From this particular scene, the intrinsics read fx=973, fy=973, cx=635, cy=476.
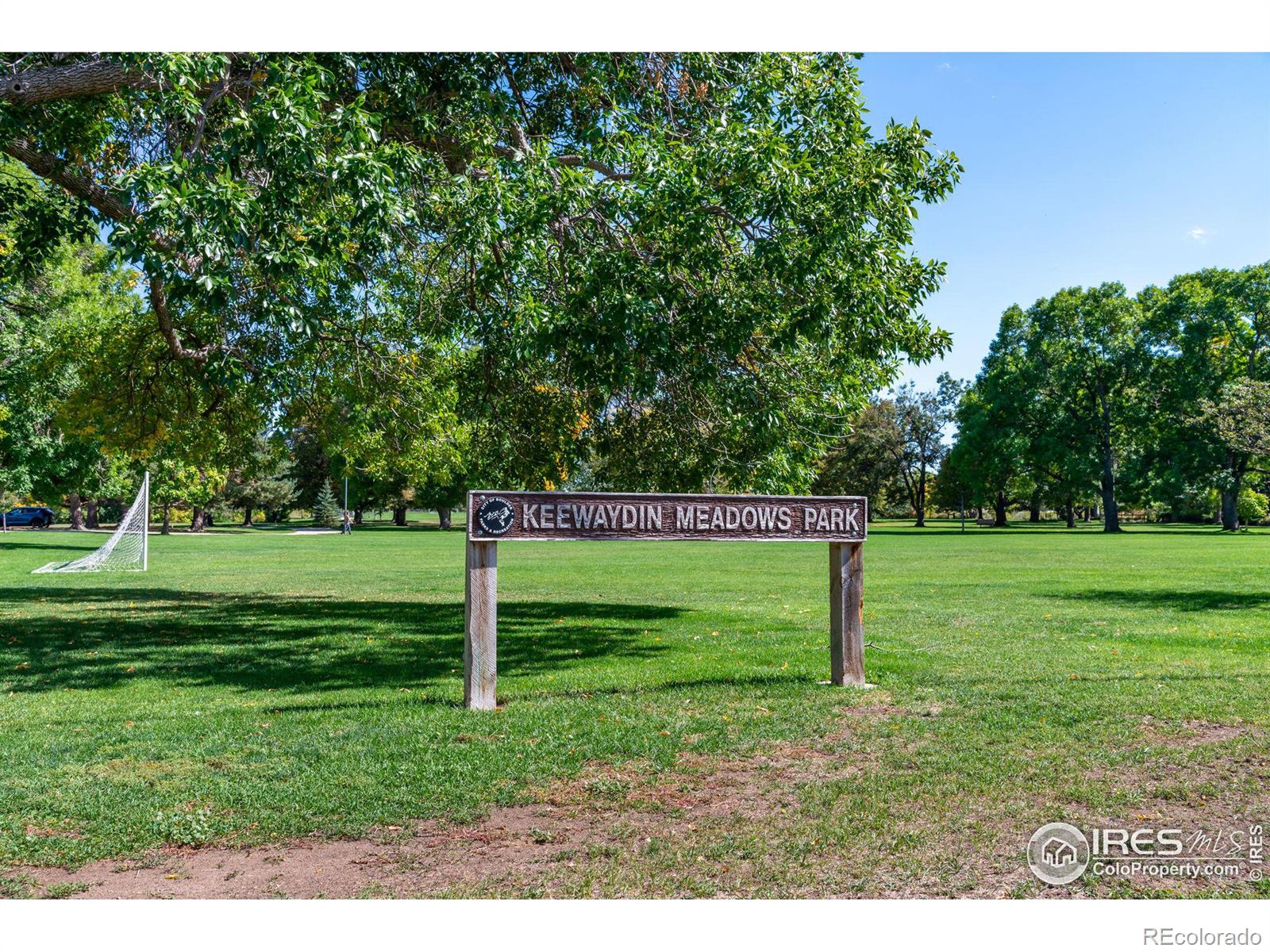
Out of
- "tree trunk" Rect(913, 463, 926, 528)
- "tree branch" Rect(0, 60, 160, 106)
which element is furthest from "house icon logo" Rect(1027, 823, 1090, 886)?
"tree trunk" Rect(913, 463, 926, 528)

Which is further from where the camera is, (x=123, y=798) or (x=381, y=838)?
(x=123, y=798)

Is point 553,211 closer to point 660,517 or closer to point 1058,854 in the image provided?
point 660,517

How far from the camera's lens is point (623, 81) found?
10.7 meters

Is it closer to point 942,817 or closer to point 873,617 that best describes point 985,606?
point 873,617

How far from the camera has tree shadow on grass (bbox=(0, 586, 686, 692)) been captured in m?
9.23

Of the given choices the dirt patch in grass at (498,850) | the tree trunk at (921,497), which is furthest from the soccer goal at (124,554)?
the tree trunk at (921,497)

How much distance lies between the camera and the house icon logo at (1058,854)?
163 inches

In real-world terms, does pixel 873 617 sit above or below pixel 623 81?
below

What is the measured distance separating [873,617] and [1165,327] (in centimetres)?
5337

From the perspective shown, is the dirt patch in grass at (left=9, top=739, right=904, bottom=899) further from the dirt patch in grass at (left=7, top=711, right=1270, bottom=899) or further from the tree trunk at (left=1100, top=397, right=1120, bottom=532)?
the tree trunk at (left=1100, top=397, right=1120, bottom=532)

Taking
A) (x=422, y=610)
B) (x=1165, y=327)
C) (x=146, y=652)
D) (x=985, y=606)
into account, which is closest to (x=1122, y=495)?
(x=1165, y=327)

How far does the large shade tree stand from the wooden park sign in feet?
7.35

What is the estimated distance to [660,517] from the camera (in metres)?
7.75

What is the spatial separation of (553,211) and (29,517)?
221ft
